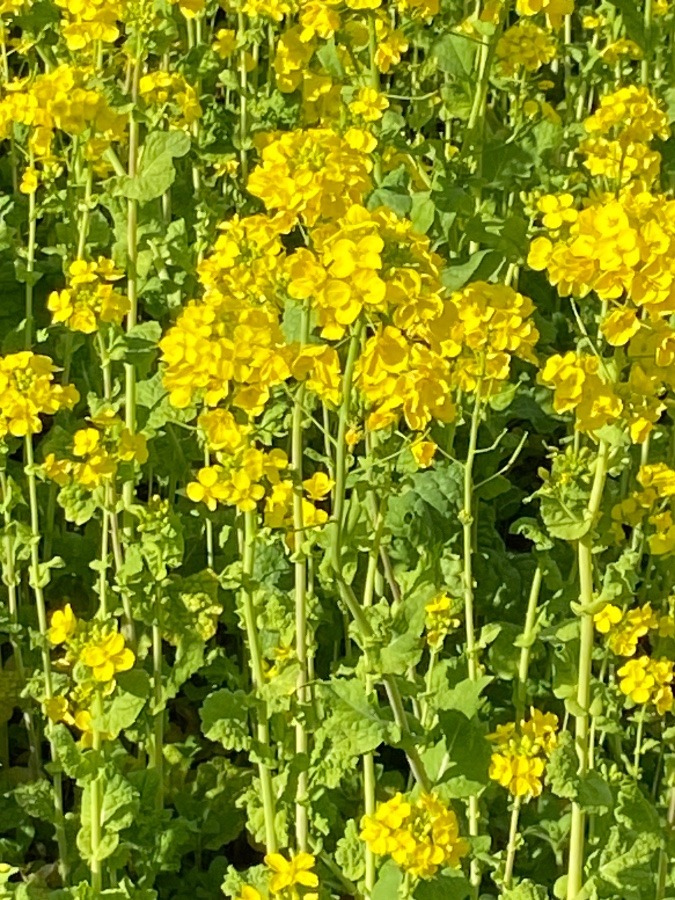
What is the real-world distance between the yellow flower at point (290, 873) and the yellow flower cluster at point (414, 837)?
0.17 metres

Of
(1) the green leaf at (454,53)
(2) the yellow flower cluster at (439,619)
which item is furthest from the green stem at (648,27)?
(2) the yellow flower cluster at (439,619)

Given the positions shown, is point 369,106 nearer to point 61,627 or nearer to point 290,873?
point 61,627

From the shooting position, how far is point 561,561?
3.28 meters

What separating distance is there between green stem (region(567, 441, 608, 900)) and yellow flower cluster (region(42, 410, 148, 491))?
0.90m

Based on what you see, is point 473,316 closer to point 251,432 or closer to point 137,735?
point 251,432

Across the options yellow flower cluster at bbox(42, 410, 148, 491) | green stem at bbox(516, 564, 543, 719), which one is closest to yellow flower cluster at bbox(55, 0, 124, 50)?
yellow flower cluster at bbox(42, 410, 148, 491)

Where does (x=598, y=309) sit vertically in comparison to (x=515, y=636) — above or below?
above

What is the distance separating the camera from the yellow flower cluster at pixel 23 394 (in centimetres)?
256

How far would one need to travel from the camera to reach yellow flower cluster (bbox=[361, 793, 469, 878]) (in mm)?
2102

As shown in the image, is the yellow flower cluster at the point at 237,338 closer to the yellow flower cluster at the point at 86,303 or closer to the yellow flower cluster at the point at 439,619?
the yellow flower cluster at the point at 86,303

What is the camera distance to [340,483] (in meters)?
2.01

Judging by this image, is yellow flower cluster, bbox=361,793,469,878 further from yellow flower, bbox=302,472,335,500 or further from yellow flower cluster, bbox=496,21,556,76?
yellow flower cluster, bbox=496,21,556,76

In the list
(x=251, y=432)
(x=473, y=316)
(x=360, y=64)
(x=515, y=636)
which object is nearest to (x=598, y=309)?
(x=360, y=64)

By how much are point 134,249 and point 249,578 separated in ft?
2.87
